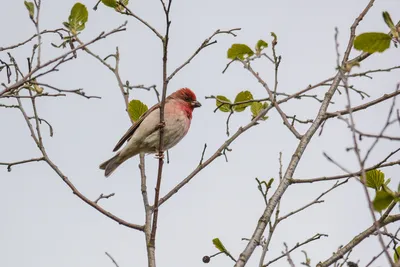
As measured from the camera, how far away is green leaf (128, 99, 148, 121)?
6953 mm

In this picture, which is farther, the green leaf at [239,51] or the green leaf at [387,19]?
the green leaf at [239,51]

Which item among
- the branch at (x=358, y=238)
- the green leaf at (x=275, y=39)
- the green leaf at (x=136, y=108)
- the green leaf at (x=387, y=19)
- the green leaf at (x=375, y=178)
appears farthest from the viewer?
the green leaf at (x=136, y=108)

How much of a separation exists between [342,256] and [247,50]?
5.97 ft

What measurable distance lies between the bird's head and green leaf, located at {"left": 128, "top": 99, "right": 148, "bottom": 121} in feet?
7.81

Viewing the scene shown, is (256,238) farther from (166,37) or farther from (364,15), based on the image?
(364,15)

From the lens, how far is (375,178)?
17.3 feet

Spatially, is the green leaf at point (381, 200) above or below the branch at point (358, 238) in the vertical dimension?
below

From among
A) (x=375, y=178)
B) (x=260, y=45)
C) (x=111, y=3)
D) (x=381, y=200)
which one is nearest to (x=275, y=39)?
(x=260, y=45)

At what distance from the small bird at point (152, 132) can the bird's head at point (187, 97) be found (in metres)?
0.13

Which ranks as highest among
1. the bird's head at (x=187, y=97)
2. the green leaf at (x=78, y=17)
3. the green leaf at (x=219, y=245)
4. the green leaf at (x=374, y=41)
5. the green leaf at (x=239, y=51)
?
the bird's head at (x=187, y=97)

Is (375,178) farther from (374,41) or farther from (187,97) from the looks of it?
(187,97)

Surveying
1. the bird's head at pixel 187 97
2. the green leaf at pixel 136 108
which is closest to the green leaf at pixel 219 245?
the green leaf at pixel 136 108

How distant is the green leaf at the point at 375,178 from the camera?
5.25 meters

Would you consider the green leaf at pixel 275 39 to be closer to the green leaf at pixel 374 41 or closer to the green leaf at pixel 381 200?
the green leaf at pixel 374 41
